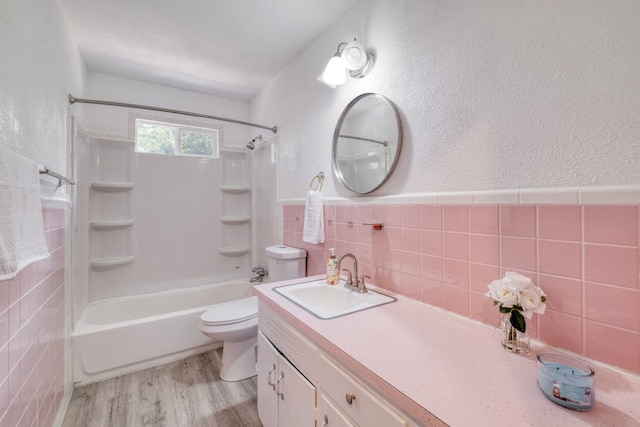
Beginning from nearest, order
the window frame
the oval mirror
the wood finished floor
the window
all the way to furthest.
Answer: the oval mirror, the wood finished floor, the window frame, the window

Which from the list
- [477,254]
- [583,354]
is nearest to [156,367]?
[477,254]

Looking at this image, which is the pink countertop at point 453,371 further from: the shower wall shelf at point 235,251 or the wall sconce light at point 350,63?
the shower wall shelf at point 235,251

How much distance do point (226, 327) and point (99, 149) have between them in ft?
6.81

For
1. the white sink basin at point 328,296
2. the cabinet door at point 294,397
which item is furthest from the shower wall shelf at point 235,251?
the cabinet door at point 294,397

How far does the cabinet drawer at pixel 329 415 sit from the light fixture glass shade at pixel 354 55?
1.58 meters

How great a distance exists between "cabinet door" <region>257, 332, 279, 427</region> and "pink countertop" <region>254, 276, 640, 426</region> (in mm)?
355

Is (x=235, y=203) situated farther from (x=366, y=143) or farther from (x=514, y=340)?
(x=514, y=340)

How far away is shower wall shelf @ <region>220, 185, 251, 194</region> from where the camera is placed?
10.1 ft

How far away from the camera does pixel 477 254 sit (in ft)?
3.32

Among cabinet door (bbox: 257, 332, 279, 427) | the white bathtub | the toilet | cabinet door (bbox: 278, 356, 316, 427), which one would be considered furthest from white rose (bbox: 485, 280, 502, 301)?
the white bathtub

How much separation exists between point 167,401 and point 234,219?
180cm

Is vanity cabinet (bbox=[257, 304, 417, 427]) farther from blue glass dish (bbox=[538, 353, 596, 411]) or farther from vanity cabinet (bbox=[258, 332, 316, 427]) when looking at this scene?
blue glass dish (bbox=[538, 353, 596, 411])

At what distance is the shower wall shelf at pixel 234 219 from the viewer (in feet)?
10.1

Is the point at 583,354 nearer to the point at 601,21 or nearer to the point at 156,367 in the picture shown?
the point at 601,21
